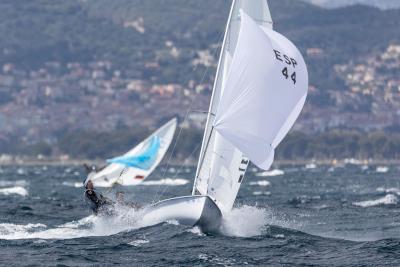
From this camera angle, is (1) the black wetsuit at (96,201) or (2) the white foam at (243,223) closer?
(2) the white foam at (243,223)

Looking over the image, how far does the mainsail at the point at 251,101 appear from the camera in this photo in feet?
103

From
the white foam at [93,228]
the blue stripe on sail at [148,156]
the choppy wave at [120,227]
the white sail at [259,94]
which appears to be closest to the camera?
the white sail at [259,94]

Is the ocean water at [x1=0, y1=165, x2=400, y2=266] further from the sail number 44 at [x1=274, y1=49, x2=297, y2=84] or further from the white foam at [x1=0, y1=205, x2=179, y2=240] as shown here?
the sail number 44 at [x1=274, y1=49, x2=297, y2=84]

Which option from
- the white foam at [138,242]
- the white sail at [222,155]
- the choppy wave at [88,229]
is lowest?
the choppy wave at [88,229]

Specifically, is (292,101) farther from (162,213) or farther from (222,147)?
(162,213)

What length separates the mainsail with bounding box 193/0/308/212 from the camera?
31.4 m

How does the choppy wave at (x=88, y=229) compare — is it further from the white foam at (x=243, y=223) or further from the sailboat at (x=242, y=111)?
the white foam at (x=243, y=223)

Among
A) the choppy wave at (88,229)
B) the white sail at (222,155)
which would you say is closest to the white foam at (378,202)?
the choppy wave at (88,229)

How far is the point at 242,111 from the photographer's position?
3136 cm

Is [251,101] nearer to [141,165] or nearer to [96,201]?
[96,201]

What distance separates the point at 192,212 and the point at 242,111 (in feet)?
12.6

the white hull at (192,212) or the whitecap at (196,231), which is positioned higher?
the white hull at (192,212)

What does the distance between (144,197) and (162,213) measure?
1175 inches

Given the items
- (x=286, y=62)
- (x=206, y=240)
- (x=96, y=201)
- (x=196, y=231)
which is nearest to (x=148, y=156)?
(x=96, y=201)
